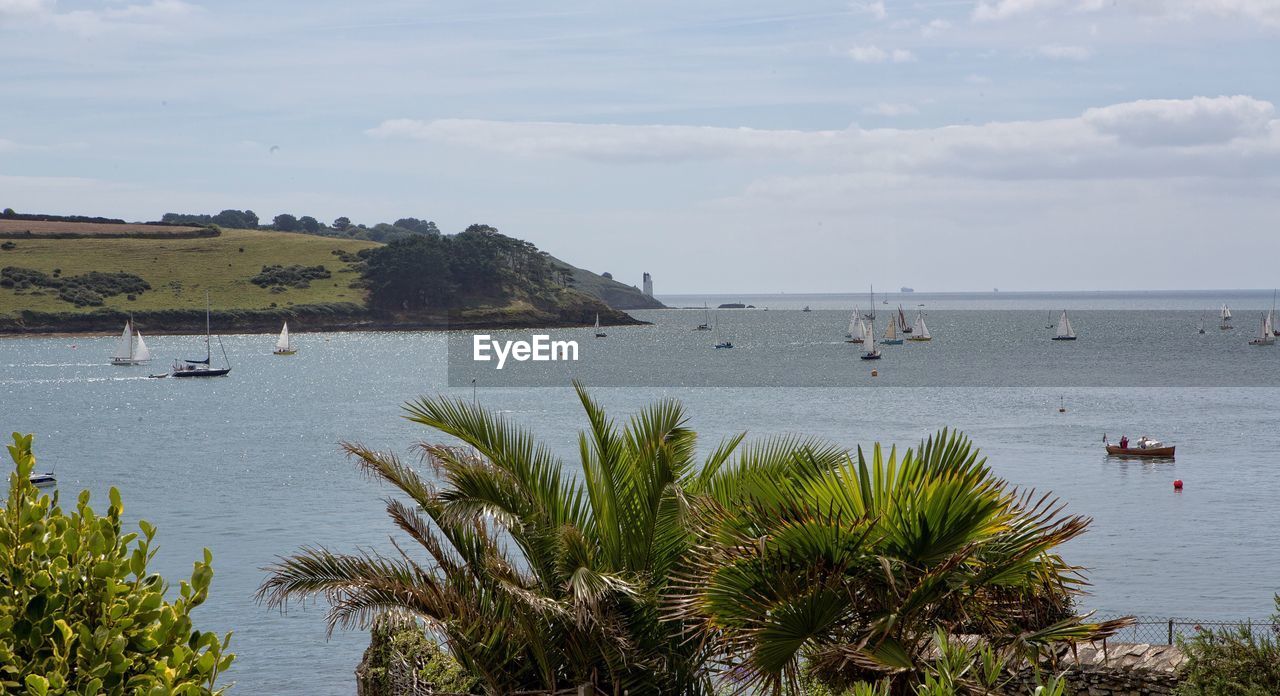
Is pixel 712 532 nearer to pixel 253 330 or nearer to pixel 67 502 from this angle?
pixel 67 502

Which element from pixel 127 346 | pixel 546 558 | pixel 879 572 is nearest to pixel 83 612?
pixel 879 572

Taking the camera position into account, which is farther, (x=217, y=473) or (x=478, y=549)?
(x=217, y=473)

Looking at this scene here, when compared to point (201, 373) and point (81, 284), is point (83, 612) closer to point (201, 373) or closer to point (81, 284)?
point (201, 373)

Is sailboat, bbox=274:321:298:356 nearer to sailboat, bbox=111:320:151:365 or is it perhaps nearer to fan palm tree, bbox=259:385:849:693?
sailboat, bbox=111:320:151:365

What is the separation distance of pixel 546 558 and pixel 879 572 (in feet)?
14.8

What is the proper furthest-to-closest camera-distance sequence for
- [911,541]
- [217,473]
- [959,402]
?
[959,402] < [217,473] < [911,541]

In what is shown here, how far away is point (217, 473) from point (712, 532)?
59.7 m

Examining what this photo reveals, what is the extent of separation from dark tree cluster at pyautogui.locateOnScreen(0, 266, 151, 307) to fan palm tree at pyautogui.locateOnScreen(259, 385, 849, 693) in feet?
620

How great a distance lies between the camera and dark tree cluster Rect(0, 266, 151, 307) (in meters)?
186

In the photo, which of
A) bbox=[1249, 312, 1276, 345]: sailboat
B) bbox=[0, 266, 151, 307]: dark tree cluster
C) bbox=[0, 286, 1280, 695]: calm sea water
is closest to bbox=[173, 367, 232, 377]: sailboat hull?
bbox=[0, 286, 1280, 695]: calm sea water

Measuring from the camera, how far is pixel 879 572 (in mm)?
8414

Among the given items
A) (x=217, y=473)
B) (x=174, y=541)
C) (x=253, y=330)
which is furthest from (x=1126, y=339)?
(x=174, y=541)

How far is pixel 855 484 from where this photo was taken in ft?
28.5

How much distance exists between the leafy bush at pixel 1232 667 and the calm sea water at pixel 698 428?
1847 cm
